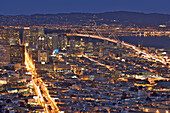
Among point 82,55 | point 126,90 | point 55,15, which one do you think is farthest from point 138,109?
point 55,15

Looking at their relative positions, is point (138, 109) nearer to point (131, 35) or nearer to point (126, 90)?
point (126, 90)

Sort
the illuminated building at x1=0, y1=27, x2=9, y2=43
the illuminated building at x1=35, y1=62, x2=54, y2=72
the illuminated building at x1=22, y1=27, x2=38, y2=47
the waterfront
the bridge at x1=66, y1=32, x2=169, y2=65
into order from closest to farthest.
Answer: the illuminated building at x1=35, y1=62, x2=54, y2=72 → the bridge at x1=66, y1=32, x2=169, y2=65 → the illuminated building at x1=0, y1=27, x2=9, y2=43 → the illuminated building at x1=22, y1=27, x2=38, y2=47 → the waterfront

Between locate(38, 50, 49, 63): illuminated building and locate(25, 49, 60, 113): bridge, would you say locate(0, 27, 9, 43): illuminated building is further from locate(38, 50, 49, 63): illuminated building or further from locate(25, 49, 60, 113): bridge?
locate(25, 49, 60, 113): bridge

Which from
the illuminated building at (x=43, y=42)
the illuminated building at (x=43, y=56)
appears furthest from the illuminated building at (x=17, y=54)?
the illuminated building at (x=43, y=42)

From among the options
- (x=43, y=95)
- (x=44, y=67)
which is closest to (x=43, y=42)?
(x=44, y=67)

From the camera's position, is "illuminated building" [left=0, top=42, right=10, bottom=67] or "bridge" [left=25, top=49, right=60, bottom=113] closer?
"bridge" [left=25, top=49, right=60, bottom=113]

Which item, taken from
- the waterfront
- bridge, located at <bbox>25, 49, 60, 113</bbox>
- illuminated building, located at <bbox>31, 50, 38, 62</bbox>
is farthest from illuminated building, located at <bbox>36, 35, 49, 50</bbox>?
bridge, located at <bbox>25, 49, 60, 113</bbox>
